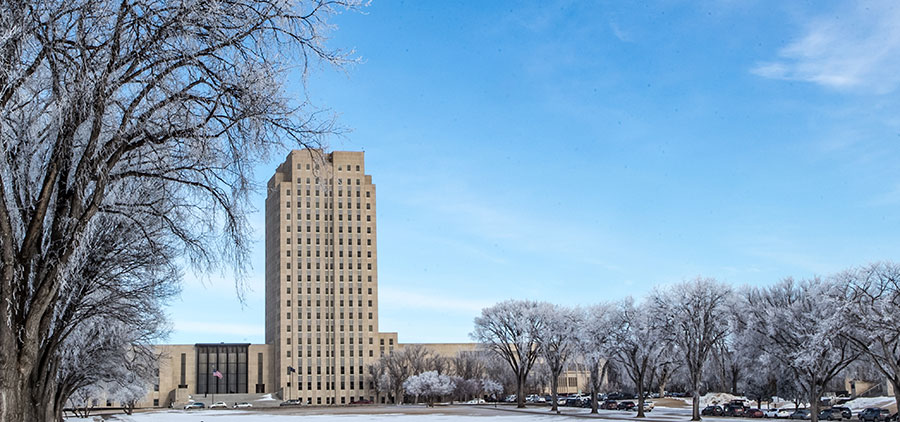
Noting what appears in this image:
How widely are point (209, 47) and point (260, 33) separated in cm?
72

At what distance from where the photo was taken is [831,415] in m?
66.1

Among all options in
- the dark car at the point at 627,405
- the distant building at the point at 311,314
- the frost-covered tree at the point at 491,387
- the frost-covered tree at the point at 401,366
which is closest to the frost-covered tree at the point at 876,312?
the dark car at the point at 627,405

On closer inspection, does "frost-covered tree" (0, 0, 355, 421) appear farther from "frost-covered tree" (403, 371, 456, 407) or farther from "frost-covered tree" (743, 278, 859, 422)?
"frost-covered tree" (403, 371, 456, 407)

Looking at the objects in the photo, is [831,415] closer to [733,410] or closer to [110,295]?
[733,410]

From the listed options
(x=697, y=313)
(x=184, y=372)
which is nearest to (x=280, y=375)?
(x=184, y=372)

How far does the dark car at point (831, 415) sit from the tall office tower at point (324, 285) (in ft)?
371

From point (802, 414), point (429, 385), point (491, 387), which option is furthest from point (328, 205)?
point (802, 414)

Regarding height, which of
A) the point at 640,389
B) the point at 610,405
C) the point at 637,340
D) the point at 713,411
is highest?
the point at 637,340

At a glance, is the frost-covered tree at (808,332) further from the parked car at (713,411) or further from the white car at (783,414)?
the parked car at (713,411)

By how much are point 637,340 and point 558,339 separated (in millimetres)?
16640

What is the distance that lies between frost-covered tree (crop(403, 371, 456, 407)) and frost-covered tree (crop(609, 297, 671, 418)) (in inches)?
2139

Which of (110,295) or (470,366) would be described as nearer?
(110,295)

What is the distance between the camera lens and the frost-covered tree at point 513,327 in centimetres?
8906

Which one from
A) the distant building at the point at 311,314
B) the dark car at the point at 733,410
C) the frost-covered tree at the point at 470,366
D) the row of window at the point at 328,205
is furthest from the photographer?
the row of window at the point at 328,205
